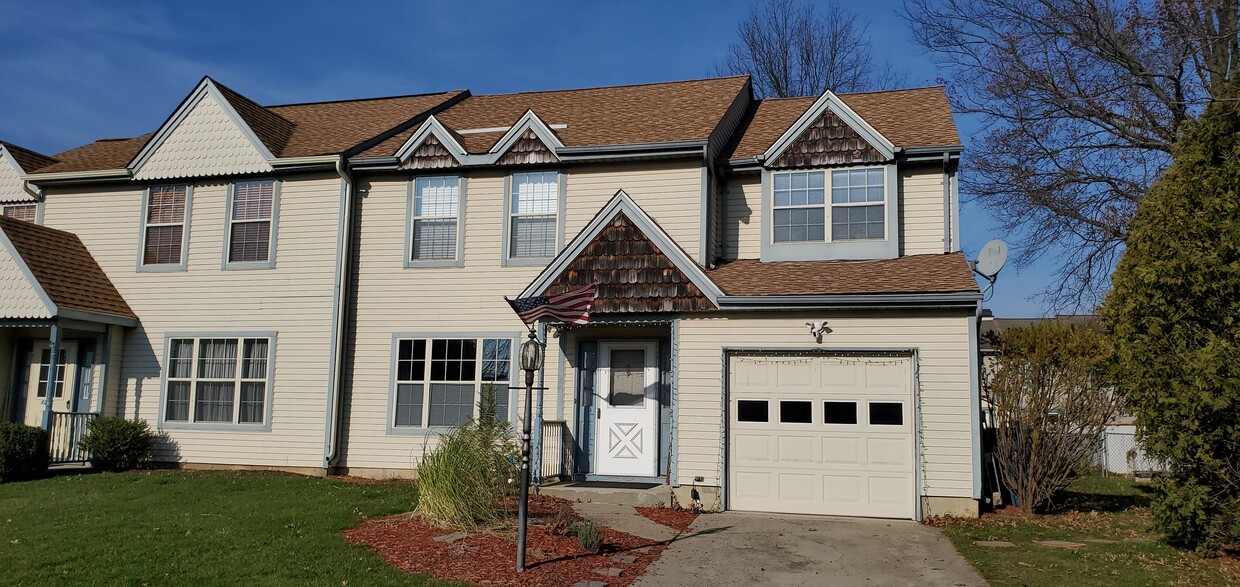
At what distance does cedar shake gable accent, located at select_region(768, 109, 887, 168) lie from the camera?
48.3 ft

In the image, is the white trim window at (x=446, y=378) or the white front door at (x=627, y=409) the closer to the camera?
the white front door at (x=627, y=409)

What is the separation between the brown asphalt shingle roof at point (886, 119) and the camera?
15.2m

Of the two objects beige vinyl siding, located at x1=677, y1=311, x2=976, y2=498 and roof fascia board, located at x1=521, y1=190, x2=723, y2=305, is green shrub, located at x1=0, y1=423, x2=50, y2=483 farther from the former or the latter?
beige vinyl siding, located at x1=677, y1=311, x2=976, y2=498

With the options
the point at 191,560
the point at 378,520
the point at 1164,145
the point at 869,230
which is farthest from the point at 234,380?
the point at 1164,145

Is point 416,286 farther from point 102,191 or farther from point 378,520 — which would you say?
point 102,191

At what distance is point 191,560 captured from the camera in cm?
920

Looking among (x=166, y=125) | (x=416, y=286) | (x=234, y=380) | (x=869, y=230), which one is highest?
(x=166, y=125)

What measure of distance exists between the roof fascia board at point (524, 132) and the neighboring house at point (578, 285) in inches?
1.5

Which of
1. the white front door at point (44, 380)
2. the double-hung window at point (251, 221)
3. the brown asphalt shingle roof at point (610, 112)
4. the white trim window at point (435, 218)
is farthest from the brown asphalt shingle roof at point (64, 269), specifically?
the white trim window at point (435, 218)

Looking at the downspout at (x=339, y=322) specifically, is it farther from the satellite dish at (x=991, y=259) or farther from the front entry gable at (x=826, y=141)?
the satellite dish at (x=991, y=259)

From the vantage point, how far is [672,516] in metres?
12.4

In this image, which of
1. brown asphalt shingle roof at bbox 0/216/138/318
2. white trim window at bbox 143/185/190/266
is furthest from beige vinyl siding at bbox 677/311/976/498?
brown asphalt shingle roof at bbox 0/216/138/318

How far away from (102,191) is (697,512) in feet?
44.2

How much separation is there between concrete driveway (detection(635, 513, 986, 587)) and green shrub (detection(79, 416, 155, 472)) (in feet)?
34.6
